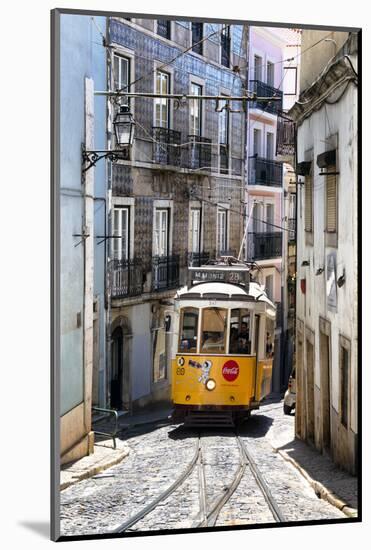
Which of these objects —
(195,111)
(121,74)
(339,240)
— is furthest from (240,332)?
(121,74)

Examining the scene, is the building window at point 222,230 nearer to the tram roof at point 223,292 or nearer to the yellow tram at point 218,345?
the yellow tram at point 218,345

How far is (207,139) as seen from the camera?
24.2 feet

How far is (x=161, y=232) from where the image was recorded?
7297mm

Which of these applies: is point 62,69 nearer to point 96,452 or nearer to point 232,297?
point 232,297

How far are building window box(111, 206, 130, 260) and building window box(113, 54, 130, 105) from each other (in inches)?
25.4

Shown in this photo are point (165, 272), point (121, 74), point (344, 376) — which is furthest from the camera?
point (344, 376)

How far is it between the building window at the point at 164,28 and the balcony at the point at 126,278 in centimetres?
135

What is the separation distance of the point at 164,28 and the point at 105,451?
2.53 m

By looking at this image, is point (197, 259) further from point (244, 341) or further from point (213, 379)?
point (213, 379)

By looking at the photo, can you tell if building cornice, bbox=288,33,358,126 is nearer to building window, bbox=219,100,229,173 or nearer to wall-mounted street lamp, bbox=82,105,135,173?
building window, bbox=219,100,229,173

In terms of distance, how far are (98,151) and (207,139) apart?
29.3 inches

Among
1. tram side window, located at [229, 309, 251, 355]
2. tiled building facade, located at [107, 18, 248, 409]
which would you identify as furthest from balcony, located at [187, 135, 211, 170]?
tram side window, located at [229, 309, 251, 355]

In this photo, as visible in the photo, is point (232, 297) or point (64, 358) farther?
point (232, 297)

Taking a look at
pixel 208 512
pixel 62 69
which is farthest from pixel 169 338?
pixel 62 69
